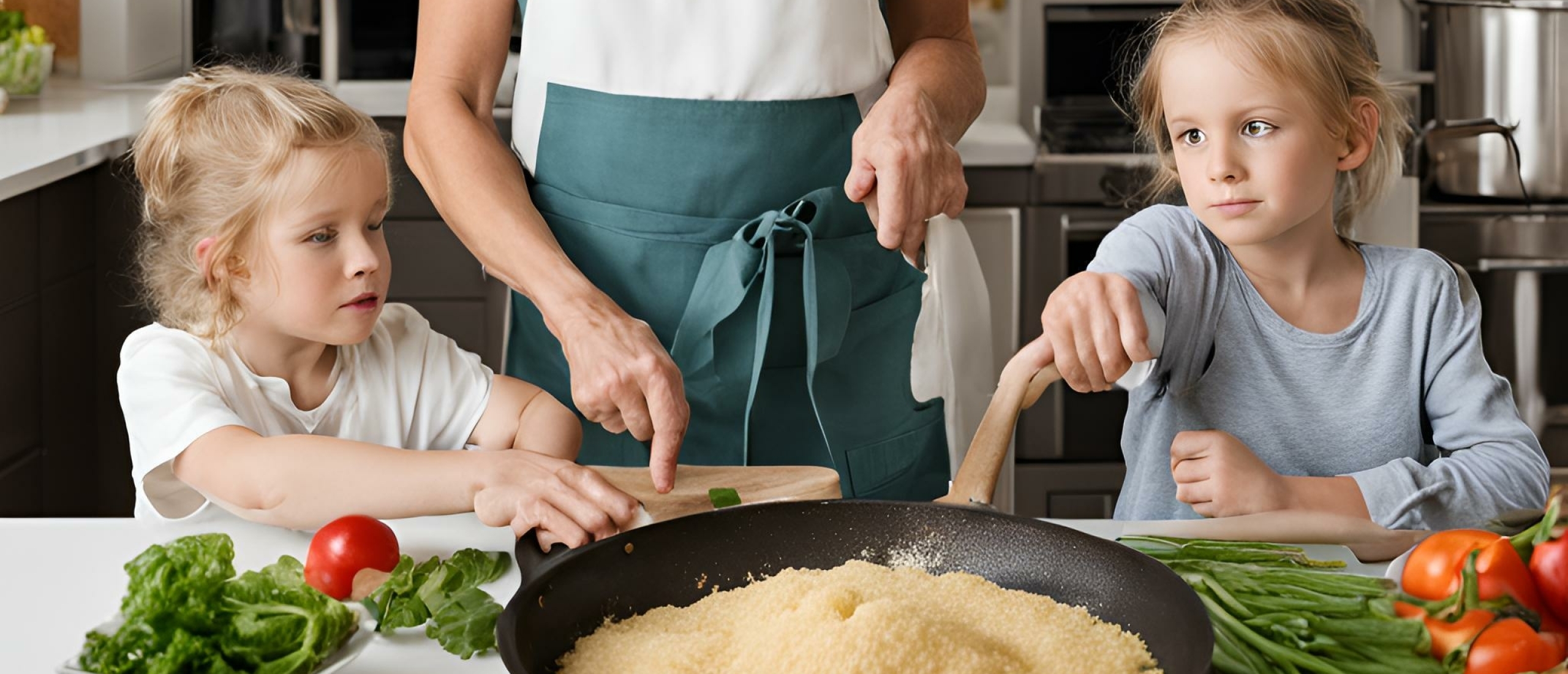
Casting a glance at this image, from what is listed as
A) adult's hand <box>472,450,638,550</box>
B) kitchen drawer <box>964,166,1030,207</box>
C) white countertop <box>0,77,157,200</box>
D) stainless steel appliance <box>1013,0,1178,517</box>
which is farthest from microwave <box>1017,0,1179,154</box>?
adult's hand <box>472,450,638,550</box>

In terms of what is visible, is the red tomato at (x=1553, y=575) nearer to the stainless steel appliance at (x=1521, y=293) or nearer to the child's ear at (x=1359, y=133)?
the child's ear at (x=1359, y=133)

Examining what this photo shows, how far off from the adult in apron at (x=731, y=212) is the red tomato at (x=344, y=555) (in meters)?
0.41

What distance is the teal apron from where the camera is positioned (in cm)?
144

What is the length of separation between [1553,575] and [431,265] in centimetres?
255

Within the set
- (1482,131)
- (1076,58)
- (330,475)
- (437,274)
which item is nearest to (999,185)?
(1076,58)

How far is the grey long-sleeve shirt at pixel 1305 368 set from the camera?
1.41 metres

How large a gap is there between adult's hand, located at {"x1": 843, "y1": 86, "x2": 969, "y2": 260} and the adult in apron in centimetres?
14

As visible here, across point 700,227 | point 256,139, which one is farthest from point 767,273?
point 256,139

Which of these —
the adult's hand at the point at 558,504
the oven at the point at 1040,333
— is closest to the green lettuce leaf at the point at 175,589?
the adult's hand at the point at 558,504

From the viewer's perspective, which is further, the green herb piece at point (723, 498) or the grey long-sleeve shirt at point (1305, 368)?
A: the grey long-sleeve shirt at point (1305, 368)

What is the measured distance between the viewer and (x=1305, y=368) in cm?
143

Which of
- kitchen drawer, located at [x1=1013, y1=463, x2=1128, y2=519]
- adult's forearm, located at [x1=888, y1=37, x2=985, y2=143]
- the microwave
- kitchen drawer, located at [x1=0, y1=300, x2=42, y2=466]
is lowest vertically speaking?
kitchen drawer, located at [x1=1013, y1=463, x2=1128, y2=519]

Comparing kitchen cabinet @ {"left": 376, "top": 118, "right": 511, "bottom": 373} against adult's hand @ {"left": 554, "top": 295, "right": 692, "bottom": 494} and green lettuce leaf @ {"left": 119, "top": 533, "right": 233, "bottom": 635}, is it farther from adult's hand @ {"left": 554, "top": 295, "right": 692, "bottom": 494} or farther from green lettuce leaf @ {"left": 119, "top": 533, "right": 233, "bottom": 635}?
green lettuce leaf @ {"left": 119, "top": 533, "right": 233, "bottom": 635}

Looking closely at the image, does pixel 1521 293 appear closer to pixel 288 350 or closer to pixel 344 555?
pixel 288 350
